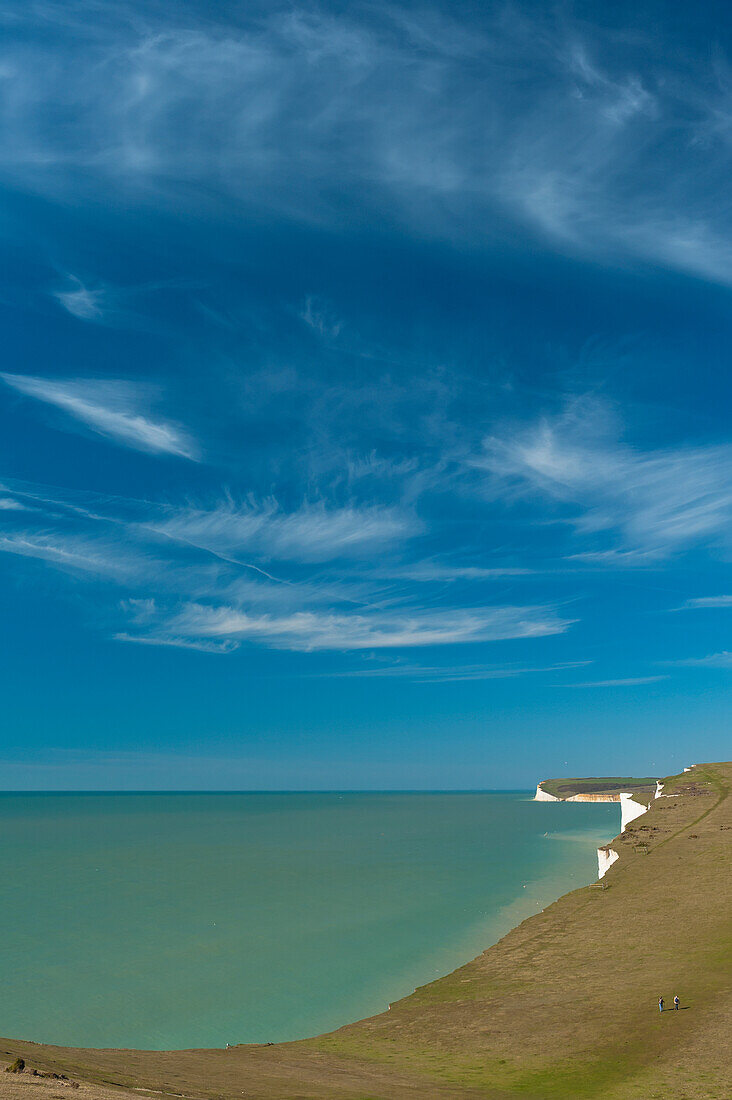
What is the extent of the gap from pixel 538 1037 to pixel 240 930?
131 ft

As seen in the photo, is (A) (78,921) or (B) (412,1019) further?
(A) (78,921)

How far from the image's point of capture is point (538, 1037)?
99.2ft

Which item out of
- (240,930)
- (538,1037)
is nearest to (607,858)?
(240,930)

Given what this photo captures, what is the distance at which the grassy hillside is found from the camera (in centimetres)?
2469

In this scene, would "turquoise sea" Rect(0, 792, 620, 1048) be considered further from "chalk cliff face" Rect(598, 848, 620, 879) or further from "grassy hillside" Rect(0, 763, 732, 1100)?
"grassy hillside" Rect(0, 763, 732, 1100)

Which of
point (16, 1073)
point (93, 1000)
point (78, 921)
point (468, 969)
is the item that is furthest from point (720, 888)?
point (78, 921)

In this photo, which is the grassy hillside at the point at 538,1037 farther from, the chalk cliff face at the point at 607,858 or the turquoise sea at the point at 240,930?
the chalk cliff face at the point at 607,858

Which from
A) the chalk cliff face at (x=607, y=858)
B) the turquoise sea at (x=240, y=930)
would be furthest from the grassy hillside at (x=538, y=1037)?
the chalk cliff face at (x=607, y=858)

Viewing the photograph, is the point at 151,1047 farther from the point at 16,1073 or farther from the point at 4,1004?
the point at 16,1073

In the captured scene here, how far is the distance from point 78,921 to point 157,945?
50.5ft

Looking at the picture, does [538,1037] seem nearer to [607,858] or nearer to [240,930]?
[240,930]

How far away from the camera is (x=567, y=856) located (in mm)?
110375

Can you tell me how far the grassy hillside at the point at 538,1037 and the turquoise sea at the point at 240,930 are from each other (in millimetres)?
5452

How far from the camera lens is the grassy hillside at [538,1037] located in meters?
24.7
